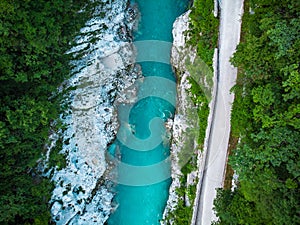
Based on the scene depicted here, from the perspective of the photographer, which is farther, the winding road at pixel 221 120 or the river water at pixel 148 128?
the river water at pixel 148 128

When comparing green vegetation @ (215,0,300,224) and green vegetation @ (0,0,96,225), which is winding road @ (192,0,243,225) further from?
green vegetation @ (0,0,96,225)

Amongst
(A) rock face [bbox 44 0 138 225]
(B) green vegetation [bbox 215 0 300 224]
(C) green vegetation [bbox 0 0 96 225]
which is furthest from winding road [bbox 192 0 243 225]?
(C) green vegetation [bbox 0 0 96 225]

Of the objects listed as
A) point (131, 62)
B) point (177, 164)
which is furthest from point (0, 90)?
point (177, 164)

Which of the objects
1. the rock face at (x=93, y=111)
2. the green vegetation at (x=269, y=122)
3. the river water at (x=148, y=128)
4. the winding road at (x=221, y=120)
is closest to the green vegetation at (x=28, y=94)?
the rock face at (x=93, y=111)

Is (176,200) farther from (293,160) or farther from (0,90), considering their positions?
(0,90)

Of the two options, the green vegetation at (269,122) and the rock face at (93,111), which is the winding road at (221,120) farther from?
the rock face at (93,111)

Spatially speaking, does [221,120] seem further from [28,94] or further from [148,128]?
[28,94]
